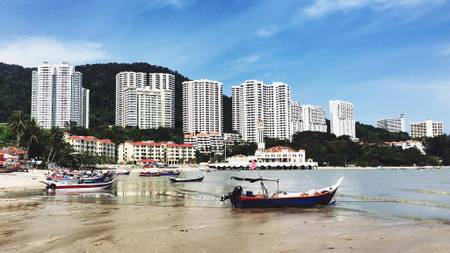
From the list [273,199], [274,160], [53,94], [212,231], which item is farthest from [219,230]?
[53,94]

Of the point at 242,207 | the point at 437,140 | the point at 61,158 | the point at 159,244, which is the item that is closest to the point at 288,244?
the point at 159,244

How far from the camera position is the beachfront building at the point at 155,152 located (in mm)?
172750

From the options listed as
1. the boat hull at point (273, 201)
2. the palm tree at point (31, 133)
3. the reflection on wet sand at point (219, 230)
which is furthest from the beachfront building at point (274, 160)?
the reflection on wet sand at point (219, 230)

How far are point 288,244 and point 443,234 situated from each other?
657cm

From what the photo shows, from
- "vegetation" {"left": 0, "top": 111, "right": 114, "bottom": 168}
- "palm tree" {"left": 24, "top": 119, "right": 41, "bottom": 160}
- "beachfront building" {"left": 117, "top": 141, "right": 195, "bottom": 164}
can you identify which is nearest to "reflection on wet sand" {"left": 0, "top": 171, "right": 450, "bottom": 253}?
"vegetation" {"left": 0, "top": 111, "right": 114, "bottom": 168}

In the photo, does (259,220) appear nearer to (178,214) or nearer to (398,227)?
(178,214)

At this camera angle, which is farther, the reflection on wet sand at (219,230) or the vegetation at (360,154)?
the vegetation at (360,154)

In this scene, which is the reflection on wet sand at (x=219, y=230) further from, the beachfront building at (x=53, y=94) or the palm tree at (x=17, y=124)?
the beachfront building at (x=53, y=94)

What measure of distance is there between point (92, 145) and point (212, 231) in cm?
14857

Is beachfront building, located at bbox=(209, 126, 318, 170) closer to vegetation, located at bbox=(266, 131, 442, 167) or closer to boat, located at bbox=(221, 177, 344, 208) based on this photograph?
vegetation, located at bbox=(266, 131, 442, 167)

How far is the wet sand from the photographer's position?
1439 centimetres

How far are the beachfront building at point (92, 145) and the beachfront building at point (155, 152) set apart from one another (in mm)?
4499

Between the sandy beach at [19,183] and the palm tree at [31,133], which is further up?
the palm tree at [31,133]

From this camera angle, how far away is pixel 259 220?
21.5 m
